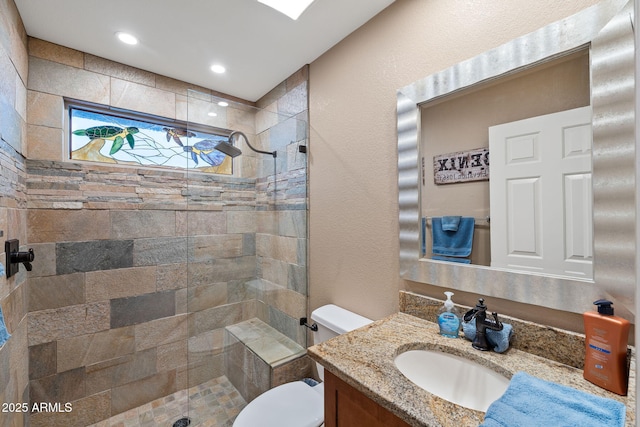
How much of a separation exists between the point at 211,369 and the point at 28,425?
1.06m

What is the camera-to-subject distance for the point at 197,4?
1462 mm

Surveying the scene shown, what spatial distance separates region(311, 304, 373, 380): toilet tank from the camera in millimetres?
1555

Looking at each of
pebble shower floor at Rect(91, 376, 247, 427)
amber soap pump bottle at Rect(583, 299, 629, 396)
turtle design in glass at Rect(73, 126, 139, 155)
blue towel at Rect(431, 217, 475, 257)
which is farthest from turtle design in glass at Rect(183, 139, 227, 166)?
amber soap pump bottle at Rect(583, 299, 629, 396)

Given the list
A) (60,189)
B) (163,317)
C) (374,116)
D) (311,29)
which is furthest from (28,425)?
(311,29)

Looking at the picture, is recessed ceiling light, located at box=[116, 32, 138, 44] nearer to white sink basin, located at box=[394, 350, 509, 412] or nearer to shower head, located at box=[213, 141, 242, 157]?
shower head, located at box=[213, 141, 242, 157]

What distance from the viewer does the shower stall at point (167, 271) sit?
1.81m

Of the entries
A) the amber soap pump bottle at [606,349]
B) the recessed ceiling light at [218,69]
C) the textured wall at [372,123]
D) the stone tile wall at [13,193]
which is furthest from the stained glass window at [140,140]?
the amber soap pump bottle at [606,349]

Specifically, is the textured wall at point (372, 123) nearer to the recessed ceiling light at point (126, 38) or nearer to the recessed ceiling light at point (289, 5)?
the recessed ceiling light at point (289, 5)

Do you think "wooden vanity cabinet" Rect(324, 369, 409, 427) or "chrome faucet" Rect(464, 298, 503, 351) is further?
"chrome faucet" Rect(464, 298, 503, 351)

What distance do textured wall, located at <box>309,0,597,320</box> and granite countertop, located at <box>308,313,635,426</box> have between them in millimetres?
238

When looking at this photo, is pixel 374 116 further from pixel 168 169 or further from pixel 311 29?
pixel 168 169

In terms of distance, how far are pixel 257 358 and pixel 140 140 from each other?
1.90 m

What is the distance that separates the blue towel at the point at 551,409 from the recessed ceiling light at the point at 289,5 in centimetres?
180

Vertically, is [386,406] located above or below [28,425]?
above
